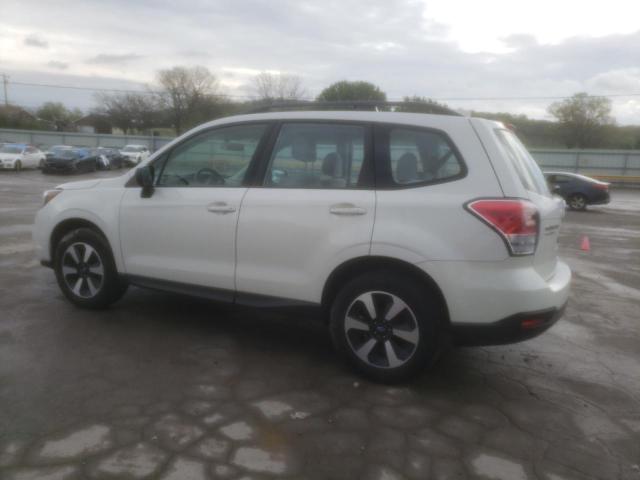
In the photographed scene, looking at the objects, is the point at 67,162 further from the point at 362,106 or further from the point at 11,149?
the point at 362,106

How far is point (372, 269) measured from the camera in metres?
3.54

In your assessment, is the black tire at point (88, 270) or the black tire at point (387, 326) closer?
the black tire at point (387, 326)

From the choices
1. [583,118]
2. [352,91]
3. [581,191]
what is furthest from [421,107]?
[583,118]

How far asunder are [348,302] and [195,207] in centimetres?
144

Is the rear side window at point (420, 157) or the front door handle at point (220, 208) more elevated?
the rear side window at point (420, 157)

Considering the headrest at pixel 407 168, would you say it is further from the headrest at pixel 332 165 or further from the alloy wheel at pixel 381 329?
the alloy wheel at pixel 381 329

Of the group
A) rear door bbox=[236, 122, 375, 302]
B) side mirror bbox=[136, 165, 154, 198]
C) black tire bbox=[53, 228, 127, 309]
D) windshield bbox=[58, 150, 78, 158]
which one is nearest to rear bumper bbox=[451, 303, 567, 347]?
rear door bbox=[236, 122, 375, 302]

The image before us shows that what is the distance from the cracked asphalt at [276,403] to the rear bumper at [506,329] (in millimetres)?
436

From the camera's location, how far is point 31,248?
7.73 meters

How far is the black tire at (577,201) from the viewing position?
18359 mm

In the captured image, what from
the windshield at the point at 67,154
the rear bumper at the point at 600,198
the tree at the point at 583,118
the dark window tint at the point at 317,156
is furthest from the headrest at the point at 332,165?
the tree at the point at 583,118

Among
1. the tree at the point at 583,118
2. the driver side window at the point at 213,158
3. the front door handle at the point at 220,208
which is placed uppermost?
the tree at the point at 583,118

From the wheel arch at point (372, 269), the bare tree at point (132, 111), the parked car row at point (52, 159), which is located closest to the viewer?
the wheel arch at point (372, 269)

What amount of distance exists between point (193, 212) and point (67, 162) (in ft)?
92.2
